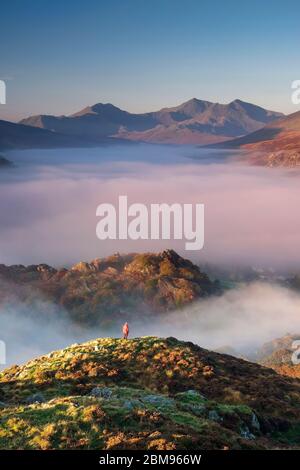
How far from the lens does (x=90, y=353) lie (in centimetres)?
6012

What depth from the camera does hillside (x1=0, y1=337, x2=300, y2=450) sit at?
1175 inches

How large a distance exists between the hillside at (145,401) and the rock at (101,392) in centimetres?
8

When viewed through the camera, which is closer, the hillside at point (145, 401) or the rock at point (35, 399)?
the hillside at point (145, 401)

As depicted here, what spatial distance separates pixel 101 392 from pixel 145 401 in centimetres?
609

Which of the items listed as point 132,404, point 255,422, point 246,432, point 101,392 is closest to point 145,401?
point 132,404

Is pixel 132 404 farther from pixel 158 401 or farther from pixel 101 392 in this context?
pixel 101 392

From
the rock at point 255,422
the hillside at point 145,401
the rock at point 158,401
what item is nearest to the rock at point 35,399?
the hillside at point 145,401

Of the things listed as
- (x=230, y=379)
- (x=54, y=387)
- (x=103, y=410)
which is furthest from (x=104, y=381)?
(x=103, y=410)

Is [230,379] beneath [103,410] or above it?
beneath

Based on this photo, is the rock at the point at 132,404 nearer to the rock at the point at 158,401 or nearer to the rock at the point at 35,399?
the rock at the point at 158,401

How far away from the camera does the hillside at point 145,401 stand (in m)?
29.8
